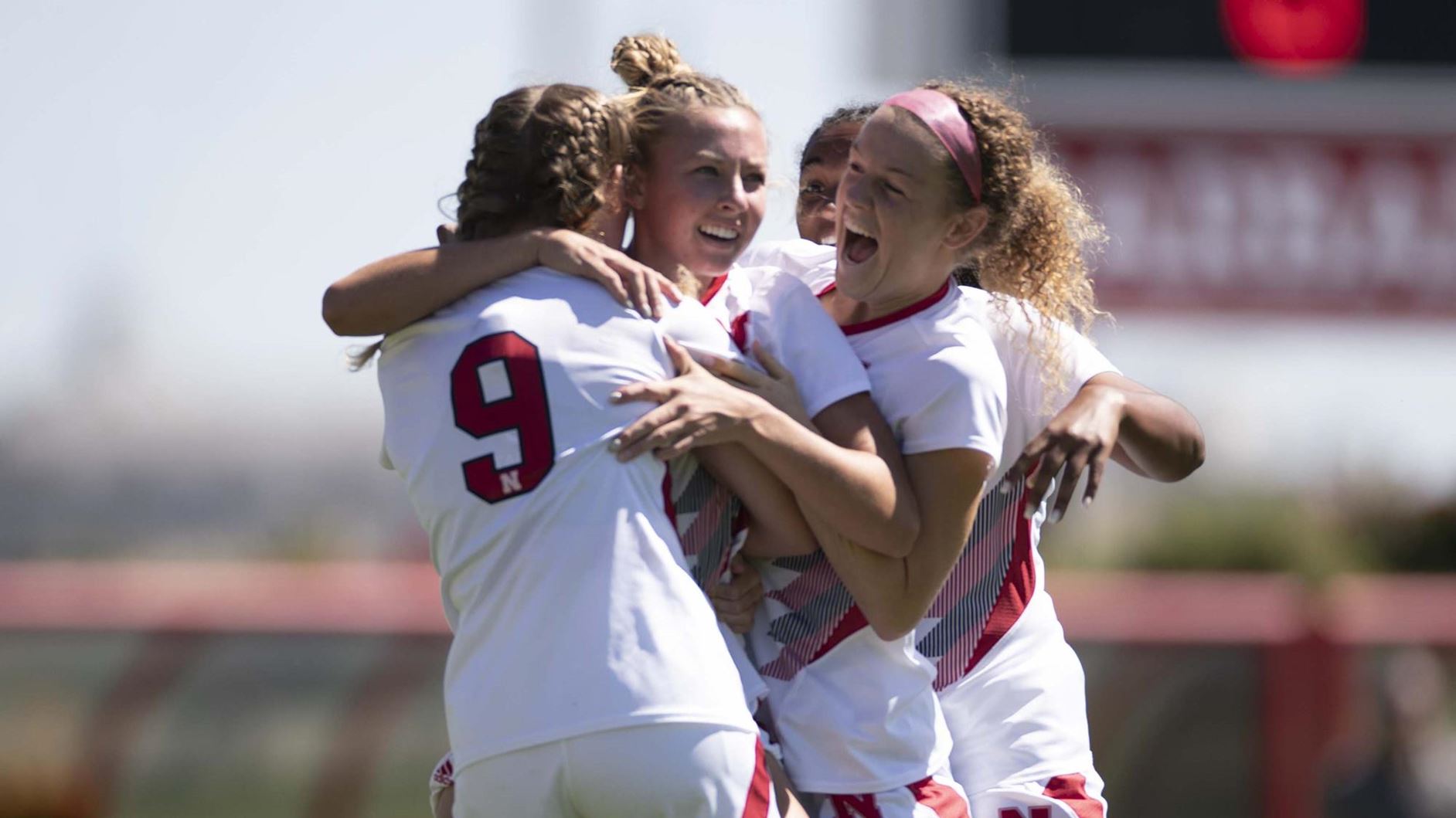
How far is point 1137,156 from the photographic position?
14453 mm

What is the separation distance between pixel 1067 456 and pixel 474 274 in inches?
34.7

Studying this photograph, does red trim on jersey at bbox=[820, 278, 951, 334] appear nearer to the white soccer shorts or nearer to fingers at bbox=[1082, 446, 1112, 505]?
fingers at bbox=[1082, 446, 1112, 505]

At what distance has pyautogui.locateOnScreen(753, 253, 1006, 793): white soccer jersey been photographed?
8.86 ft

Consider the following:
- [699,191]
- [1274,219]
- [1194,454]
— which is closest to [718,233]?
[699,191]

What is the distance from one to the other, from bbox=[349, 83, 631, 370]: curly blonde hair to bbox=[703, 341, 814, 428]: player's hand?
0.98ft

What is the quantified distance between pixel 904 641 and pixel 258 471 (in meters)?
43.3

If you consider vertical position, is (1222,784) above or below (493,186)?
below

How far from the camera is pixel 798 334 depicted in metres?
2.76

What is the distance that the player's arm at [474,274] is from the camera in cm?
260

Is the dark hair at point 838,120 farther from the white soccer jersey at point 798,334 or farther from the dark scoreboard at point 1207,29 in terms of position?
the dark scoreboard at point 1207,29

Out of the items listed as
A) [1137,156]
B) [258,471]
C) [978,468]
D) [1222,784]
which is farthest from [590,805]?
[258,471]

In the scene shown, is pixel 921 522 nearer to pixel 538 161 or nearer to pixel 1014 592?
pixel 1014 592

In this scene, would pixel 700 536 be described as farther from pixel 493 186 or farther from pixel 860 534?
pixel 493 186

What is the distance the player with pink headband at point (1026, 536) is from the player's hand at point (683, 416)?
482 millimetres
